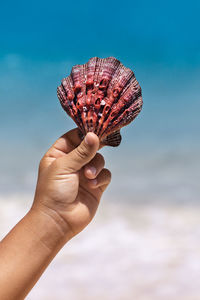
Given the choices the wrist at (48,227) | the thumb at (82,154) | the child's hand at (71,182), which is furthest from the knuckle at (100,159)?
the wrist at (48,227)

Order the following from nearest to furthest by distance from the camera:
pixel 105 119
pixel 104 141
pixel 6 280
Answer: pixel 6 280
pixel 105 119
pixel 104 141

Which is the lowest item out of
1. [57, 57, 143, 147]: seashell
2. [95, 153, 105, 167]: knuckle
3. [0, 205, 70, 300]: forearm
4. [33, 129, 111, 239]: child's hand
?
[0, 205, 70, 300]: forearm

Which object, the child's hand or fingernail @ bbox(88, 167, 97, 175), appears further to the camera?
fingernail @ bbox(88, 167, 97, 175)

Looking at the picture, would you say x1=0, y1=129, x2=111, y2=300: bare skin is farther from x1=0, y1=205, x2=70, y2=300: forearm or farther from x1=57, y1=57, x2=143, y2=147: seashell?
x1=57, y1=57, x2=143, y2=147: seashell

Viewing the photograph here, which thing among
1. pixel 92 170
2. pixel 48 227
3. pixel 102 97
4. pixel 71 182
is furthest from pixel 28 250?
pixel 102 97

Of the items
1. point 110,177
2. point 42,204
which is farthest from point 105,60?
point 42,204

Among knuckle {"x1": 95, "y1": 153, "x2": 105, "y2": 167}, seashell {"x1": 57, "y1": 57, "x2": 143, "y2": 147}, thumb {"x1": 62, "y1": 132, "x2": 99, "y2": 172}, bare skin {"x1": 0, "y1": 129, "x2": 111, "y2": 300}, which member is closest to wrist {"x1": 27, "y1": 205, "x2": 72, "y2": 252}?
bare skin {"x1": 0, "y1": 129, "x2": 111, "y2": 300}

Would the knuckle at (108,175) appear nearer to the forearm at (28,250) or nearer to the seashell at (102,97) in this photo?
the seashell at (102,97)

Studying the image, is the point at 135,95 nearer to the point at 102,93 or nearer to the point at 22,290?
the point at 102,93
